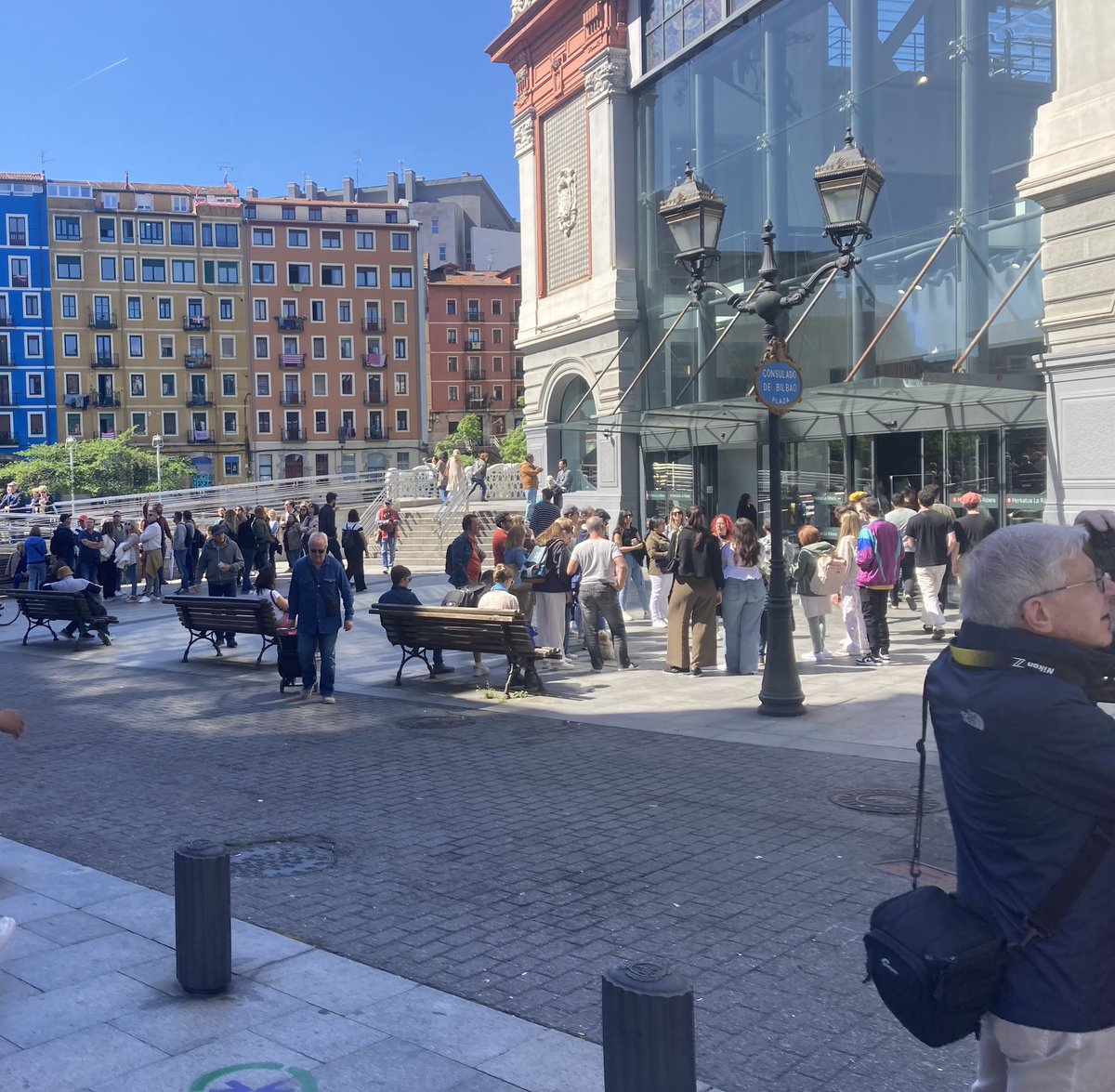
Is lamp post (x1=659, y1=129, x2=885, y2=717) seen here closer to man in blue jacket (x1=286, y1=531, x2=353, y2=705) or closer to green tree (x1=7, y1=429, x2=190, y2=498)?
man in blue jacket (x1=286, y1=531, x2=353, y2=705)

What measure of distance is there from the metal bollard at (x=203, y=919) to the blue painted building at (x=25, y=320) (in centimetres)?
8378

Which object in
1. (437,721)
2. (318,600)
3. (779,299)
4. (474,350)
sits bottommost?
(437,721)

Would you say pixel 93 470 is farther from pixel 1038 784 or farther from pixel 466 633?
pixel 1038 784

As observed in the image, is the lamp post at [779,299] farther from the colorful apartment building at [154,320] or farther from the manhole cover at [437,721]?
the colorful apartment building at [154,320]

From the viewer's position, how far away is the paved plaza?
4219mm

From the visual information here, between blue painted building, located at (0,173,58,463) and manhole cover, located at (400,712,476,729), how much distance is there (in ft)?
256

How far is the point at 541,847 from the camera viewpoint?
6.77 metres

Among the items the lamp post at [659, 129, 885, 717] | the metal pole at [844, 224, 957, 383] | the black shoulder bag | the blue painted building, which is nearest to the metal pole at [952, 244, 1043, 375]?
the metal pole at [844, 224, 957, 383]

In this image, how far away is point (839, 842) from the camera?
668cm

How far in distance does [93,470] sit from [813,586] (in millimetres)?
63113

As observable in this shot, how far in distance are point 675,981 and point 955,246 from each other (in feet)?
54.2

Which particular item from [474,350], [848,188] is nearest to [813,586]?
[848,188]

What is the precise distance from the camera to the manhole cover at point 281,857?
21.1 feet

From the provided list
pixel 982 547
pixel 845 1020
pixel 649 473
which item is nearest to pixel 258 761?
pixel 845 1020
